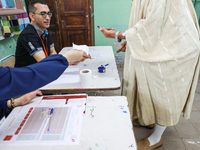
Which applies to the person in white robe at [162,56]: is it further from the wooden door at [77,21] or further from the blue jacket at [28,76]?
the wooden door at [77,21]

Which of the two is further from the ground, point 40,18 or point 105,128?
point 40,18

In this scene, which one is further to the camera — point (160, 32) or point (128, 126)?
point (160, 32)

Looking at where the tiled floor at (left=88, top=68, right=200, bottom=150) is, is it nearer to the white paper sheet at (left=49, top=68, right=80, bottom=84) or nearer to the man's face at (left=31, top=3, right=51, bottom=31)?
the white paper sheet at (left=49, top=68, right=80, bottom=84)

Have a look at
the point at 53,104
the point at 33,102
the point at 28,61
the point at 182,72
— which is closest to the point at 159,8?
the point at 182,72

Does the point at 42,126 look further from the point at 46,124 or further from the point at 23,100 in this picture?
the point at 23,100

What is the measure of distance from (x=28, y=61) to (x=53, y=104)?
106 cm

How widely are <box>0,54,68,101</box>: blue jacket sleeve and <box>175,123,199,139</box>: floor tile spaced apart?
1.77 metres

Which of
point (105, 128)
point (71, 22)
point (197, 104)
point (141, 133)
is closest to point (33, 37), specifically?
point (105, 128)

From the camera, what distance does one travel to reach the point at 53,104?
0.96m

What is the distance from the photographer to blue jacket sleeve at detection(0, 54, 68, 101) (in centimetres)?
60

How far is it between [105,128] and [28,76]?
0.50 meters

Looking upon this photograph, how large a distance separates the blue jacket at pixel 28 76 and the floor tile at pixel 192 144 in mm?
1708

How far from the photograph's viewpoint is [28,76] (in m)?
0.66

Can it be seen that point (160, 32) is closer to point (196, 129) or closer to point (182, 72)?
point (182, 72)
